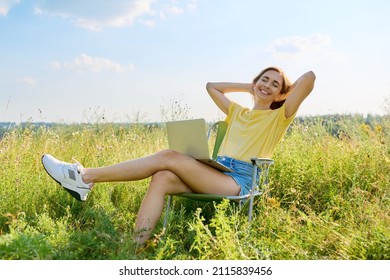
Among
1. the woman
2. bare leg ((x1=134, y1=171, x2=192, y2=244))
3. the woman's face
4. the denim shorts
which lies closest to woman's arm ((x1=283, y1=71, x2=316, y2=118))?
the woman

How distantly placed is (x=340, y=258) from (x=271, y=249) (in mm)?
408

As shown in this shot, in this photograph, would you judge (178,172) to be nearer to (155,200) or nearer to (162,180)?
(162,180)

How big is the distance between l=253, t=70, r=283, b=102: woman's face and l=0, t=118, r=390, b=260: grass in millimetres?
707

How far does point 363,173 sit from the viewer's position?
4.77 meters

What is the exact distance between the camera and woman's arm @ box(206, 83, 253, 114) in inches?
185

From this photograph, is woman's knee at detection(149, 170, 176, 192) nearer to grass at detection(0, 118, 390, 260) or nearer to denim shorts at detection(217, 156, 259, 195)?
grass at detection(0, 118, 390, 260)

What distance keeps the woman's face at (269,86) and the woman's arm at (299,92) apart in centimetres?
16

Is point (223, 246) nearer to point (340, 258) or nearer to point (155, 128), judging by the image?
point (340, 258)

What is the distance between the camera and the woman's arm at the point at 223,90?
4709mm

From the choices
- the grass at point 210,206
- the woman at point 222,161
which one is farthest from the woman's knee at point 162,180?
the grass at point 210,206

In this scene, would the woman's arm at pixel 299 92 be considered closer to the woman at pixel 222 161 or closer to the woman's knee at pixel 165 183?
the woman at pixel 222 161

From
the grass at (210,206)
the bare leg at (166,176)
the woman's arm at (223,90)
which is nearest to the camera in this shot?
the grass at (210,206)
